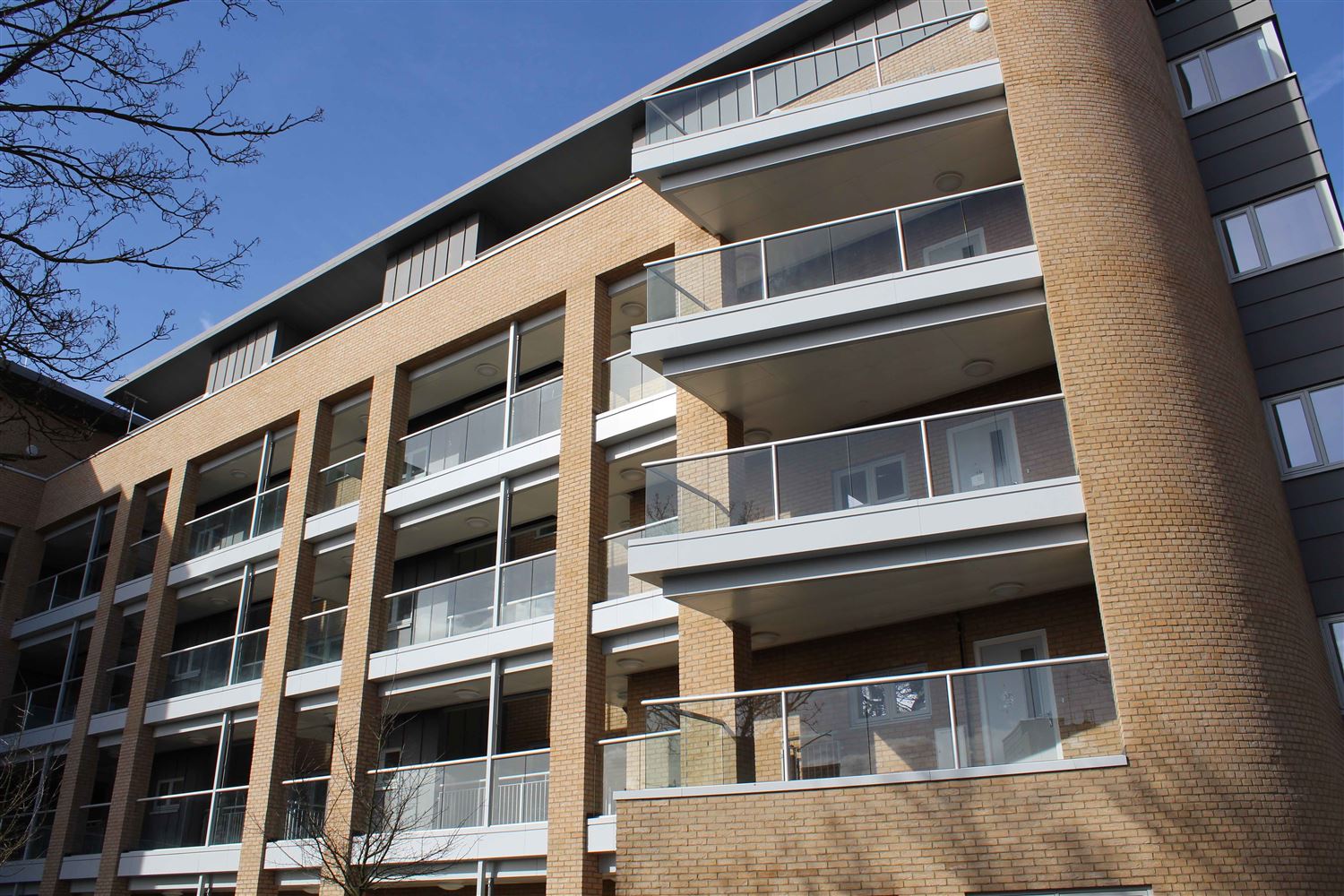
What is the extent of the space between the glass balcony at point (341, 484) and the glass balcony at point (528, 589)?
520 cm

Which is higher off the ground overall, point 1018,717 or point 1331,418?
point 1331,418

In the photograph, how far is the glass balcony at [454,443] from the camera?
2105cm

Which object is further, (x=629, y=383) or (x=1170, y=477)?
(x=629, y=383)

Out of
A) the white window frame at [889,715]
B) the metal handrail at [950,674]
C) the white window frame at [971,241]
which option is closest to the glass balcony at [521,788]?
the metal handrail at [950,674]

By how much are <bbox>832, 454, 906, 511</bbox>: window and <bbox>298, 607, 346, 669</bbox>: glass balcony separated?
11.5 meters

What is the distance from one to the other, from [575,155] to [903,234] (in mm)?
9818

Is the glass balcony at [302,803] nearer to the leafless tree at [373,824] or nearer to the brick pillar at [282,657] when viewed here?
the leafless tree at [373,824]

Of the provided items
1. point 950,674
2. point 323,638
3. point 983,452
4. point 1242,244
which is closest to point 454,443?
point 323,638

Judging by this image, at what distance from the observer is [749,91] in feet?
58.2

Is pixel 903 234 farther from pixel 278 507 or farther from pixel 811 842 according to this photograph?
pixel 278 507

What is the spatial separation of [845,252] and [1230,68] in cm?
737

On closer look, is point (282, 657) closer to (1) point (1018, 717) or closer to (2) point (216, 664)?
(2) point (216, 664)

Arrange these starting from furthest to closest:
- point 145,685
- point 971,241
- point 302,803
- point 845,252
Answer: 1. point 145,685
2. point 302,803
3. point 845,252
4. point 971,241

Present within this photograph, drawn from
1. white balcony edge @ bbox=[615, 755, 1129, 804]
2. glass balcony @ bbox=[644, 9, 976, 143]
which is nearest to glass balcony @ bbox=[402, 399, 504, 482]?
glass balcony @ bbox=[644, 9, 976, 143]
